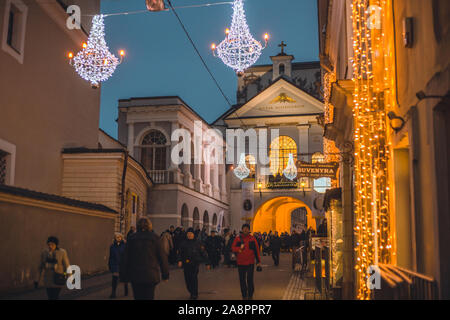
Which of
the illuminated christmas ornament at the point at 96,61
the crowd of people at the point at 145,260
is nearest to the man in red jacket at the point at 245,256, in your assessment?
the crowd of people at the point at 145,260

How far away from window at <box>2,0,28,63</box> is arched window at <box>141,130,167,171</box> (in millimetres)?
15267

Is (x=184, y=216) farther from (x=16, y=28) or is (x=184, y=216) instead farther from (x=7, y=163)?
(x=16, y=28)

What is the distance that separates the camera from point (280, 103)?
155ft

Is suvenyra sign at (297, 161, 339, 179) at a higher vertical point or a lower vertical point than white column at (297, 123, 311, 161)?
lower

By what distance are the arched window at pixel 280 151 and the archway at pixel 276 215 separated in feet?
8.56

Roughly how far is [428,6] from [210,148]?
3580 centimetres

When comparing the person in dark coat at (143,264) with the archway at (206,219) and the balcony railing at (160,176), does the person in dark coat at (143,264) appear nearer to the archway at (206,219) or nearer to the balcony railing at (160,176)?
the balcony railing at (160,176)

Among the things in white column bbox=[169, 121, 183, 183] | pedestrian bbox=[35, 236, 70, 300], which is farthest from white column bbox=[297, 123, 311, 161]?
pedestrian bbox=[35, 236, 70, 300]

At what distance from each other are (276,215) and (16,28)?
120ft

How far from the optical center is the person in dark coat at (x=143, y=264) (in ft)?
26.0

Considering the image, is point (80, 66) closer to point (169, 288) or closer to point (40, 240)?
point (40, 240)

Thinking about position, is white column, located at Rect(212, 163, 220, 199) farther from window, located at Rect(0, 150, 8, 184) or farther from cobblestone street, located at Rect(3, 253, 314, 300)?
window, located at Rect(0, 150, 8, 184)

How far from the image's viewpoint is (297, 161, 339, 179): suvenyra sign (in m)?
15.7

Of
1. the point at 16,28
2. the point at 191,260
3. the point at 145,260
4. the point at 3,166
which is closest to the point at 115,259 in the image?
the point at 191,260
